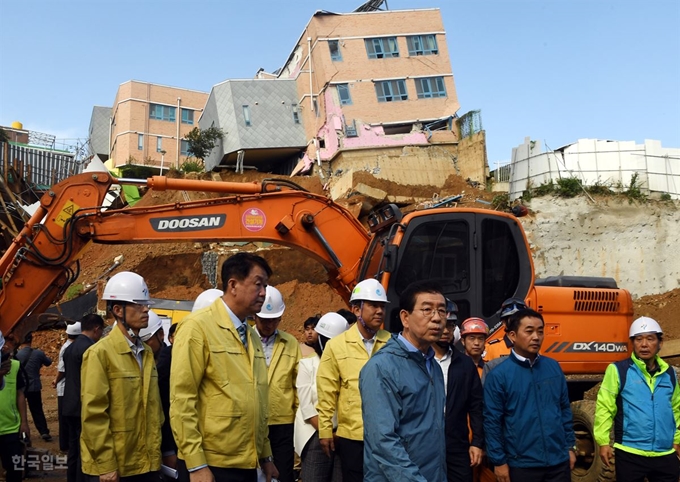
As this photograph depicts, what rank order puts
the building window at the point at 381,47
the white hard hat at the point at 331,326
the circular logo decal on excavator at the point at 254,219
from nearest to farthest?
1. the white hard hat at the point at 331,326
2. the circular logo decal on excavator at the point at 254,219
3. the building window at the point at 381,47

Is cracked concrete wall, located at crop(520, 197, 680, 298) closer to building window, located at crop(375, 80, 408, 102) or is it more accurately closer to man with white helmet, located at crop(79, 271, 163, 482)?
building window, located at crop(375, 80, 408, 102)

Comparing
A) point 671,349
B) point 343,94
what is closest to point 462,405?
point 671,349

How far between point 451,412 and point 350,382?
77cm

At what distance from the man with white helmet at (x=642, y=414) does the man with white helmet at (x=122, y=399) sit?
11.0ft

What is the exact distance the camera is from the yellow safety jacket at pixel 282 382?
5895 mm

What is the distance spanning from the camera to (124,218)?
8812 millimetres

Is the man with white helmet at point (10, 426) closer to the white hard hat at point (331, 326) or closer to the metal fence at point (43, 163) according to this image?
the white hard hat at point (331, 326)

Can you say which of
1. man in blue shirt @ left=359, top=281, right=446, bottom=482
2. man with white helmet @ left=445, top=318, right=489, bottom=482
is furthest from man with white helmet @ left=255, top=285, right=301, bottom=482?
man in blue shirt @ left=359, top=281, right=446, bottom=482

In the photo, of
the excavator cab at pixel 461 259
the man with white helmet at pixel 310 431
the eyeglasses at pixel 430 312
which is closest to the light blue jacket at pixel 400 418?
the eyeglasses at pixel 430 312

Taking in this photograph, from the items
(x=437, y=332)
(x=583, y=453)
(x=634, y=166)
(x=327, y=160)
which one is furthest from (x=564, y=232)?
(x=437, y=332)

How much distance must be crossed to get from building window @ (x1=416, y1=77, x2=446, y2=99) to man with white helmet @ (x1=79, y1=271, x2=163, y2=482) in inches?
1401

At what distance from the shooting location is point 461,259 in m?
8.14

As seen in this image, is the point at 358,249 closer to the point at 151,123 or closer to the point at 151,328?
the point at 151,328

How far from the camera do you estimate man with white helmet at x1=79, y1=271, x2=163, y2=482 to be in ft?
13.9
